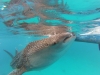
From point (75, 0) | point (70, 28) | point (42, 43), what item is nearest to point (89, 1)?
point (75, 0)

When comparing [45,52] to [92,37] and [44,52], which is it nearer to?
[44,52]

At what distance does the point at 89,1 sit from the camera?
32.8 feet

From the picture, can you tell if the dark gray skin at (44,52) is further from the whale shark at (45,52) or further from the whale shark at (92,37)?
the whale shark at (92,37)

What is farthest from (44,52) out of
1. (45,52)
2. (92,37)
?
(92,37)

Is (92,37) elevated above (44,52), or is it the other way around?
(44,52)

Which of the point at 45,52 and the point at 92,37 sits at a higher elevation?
the point at 45,52

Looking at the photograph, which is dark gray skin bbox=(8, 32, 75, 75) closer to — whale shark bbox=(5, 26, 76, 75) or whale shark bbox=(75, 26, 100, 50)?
whale shark bbox=(5, 26, 76, 75)

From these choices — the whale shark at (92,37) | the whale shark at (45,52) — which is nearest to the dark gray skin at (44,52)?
the whale shark at (45,52)

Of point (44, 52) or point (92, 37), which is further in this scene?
point (92, 37)

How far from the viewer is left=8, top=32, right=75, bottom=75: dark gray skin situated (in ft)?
20.6

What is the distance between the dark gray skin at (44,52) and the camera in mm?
6278

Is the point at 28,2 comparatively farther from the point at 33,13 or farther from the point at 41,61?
the point at 41,61

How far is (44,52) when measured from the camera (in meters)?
6.93

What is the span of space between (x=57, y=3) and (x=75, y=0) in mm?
1104
